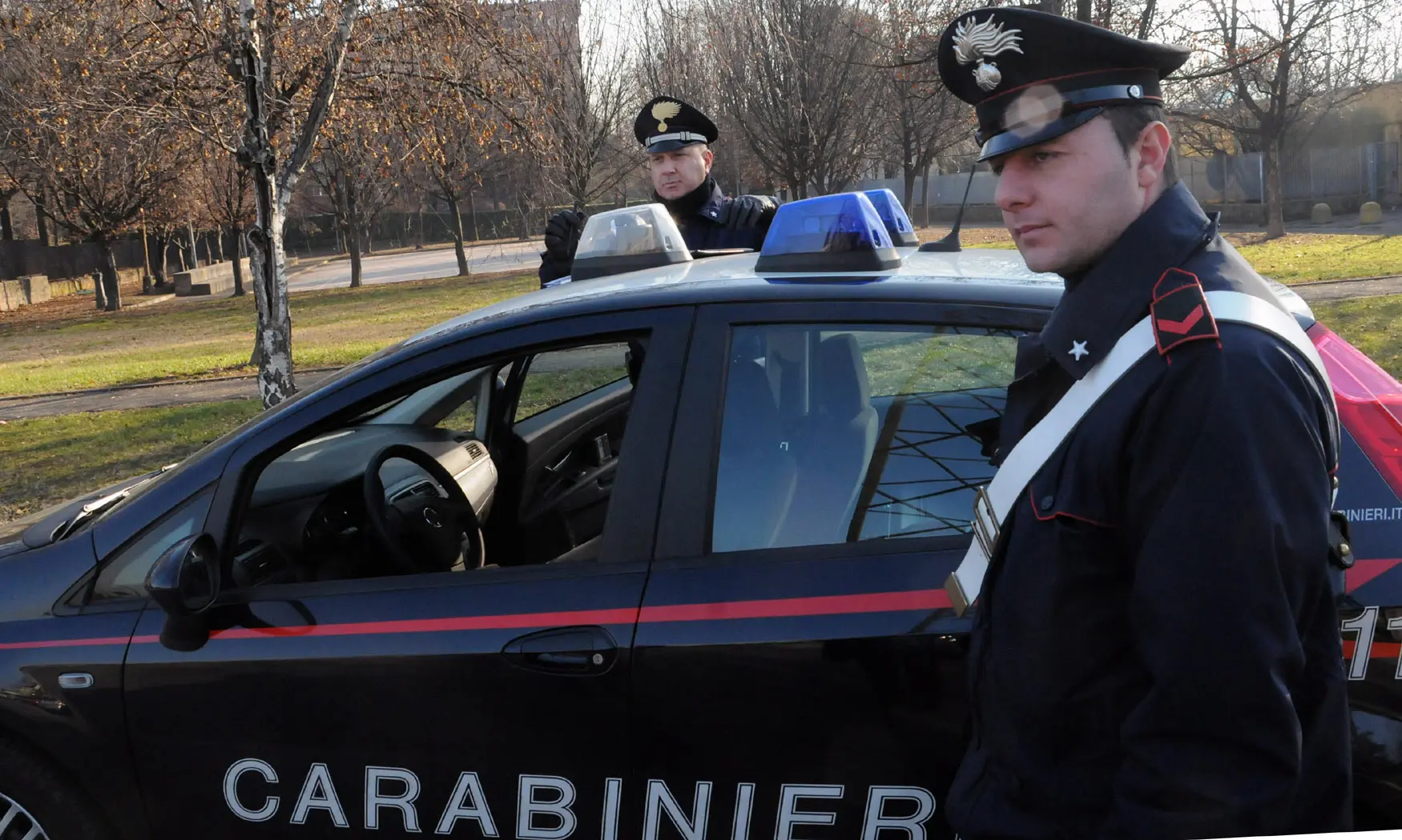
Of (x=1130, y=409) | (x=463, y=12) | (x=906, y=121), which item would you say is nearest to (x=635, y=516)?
(x=1130, y=409)

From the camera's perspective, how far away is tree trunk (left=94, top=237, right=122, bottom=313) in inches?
1260

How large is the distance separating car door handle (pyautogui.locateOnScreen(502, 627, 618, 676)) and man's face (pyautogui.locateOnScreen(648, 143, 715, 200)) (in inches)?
131

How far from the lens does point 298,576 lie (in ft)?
8.98

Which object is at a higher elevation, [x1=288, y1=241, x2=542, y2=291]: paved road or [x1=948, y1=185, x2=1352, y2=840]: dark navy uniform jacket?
[x1=288, y1=241, x2=542, y2=291]: paved road

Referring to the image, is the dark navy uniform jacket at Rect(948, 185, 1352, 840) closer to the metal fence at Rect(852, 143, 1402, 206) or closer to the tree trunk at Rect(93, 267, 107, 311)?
the metal fence at Rect(852, 143, 1402, 206)

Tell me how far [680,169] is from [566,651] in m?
3.41

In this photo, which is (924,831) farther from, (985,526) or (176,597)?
(176,597)

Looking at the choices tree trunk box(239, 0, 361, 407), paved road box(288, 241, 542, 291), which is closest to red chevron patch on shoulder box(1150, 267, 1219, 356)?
tree trunk box(239, 0, 361, 407)

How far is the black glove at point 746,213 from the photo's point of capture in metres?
5.12

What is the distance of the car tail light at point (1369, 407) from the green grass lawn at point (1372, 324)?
6531 millimetres

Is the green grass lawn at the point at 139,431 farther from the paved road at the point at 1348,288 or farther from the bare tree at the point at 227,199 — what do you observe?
the bare tree at the point at 227,199

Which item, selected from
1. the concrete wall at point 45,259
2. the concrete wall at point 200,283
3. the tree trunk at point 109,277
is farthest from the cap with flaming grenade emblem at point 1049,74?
the concrete wall at point 45,259

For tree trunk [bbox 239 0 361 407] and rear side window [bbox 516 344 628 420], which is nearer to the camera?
rear side window [bbox 516 344 628 420]

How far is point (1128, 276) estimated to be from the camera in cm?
134
